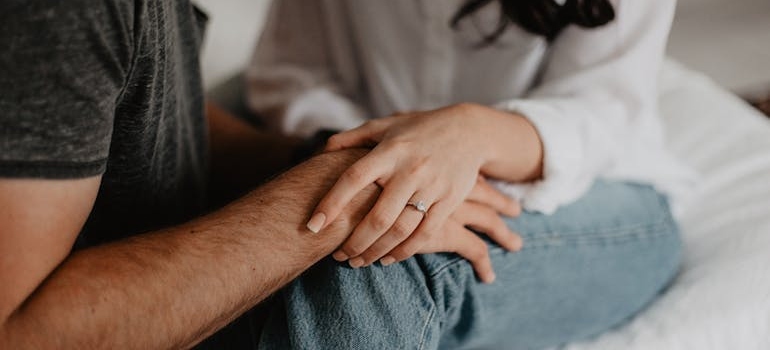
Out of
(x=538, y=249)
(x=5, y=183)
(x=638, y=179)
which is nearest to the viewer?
(x=5, y=183)

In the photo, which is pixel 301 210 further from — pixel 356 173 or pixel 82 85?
pixel 82 85

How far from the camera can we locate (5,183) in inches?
16.4

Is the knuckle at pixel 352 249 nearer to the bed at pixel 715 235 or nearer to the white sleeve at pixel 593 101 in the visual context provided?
the white sleeve at pixel 593 101

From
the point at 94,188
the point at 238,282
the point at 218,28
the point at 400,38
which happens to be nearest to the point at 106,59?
the point at 94,188

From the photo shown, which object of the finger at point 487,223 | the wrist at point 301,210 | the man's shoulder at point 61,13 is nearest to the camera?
the man's shoulder at point 61,13

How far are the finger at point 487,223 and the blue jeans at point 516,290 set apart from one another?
0.4 inches

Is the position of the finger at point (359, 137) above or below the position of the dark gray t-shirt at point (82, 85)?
below

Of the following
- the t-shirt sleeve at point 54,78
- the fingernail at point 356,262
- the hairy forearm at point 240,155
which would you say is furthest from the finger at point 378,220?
the hairy forearm at point 240,155

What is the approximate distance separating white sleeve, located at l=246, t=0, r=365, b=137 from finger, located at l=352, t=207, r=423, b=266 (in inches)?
17.6

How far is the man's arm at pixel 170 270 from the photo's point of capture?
1.48 ft

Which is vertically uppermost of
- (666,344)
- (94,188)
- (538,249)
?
(94,188)

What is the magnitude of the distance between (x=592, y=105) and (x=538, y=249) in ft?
0.57

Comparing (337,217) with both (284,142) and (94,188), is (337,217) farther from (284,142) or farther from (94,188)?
(284,142)

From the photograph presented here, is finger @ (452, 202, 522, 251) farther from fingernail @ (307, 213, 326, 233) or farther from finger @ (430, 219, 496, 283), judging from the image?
fingernail @ (307, 213, 326, 233)
